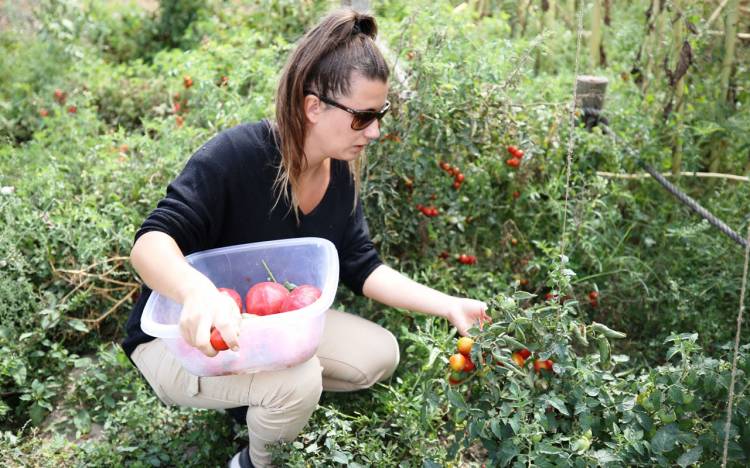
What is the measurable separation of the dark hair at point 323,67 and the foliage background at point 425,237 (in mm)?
637

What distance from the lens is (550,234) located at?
3.07 meters

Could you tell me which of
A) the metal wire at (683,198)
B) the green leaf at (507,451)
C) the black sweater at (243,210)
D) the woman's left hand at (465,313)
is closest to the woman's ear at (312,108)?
the black sweater at (243,210)

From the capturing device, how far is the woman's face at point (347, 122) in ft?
6.40

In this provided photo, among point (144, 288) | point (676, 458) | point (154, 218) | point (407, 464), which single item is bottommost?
point (407, 464)

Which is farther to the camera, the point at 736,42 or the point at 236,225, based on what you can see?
the point at 736,42

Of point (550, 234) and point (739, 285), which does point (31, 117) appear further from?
point (739, 285)

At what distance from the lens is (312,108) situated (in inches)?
78.5

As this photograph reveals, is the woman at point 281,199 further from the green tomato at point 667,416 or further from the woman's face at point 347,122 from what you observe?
the green tomato at point 667,416

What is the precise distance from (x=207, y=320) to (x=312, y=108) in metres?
0.71

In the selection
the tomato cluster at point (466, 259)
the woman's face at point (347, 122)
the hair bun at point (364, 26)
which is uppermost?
the hair bun at point (364, 26)

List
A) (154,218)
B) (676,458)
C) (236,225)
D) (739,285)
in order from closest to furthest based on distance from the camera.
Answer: (676,458)
(154,218)
(236,225)
(739,285)

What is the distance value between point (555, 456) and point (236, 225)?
101 centimetres

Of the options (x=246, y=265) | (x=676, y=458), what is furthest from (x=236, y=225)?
(x=676, y=458)

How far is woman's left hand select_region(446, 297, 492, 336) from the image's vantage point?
1.97 meters
